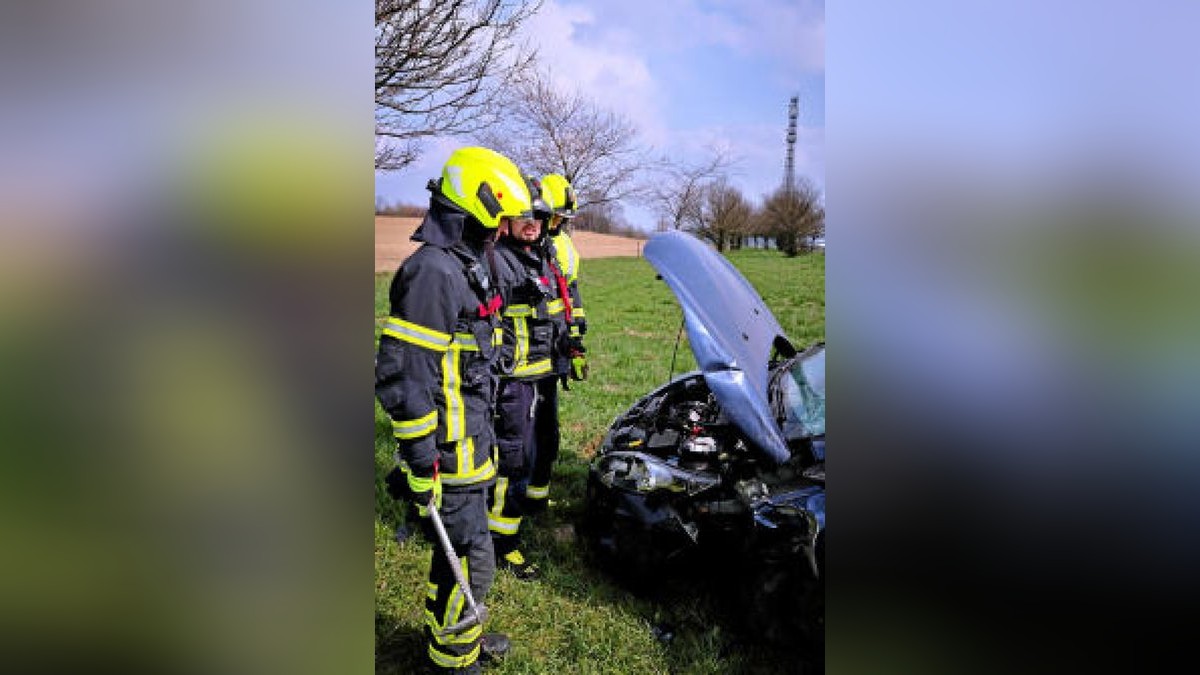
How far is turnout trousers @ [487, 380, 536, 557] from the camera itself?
3166mm

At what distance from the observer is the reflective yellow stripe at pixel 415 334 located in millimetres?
1967

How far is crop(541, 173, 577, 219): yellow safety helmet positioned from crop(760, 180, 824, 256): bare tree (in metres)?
2.37

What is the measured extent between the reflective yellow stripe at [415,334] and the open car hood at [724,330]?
100cm

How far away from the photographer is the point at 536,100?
3.40 meters

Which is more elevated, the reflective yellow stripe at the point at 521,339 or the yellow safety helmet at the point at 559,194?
the yellow safety helmet at the point at 559,194

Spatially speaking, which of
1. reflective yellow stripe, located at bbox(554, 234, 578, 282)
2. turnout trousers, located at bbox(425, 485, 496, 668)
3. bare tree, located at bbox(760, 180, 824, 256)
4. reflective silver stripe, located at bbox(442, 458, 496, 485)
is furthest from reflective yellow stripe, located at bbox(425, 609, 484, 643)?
reflective yellow stripe, located at bbox(554, 234, 578, 282)

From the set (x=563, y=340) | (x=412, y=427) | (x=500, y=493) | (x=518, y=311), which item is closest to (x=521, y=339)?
(x=518, y=311)

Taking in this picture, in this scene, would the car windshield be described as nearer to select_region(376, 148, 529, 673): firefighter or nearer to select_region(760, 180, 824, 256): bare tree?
select_region(760, 180, 824, 256): bare tree

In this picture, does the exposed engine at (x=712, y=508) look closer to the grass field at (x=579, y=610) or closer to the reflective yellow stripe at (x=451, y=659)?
the grass field at (x=579, y=610)

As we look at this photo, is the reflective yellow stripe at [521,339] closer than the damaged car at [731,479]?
No

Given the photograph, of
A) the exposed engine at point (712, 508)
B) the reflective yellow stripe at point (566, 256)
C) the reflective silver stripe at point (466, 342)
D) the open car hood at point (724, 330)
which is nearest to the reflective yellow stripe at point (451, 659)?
the exposed engine at point (712, 508)

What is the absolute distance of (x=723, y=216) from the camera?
280 cm
